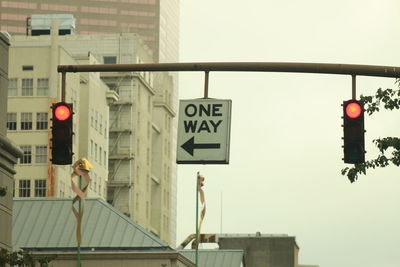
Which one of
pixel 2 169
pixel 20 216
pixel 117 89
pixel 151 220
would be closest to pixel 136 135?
pixel 117 89

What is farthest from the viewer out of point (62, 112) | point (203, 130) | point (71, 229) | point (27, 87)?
point (27, 87)

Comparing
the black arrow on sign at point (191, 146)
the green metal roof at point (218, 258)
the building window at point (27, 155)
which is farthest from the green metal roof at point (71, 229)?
the black arrow on sign at point (191, 146)

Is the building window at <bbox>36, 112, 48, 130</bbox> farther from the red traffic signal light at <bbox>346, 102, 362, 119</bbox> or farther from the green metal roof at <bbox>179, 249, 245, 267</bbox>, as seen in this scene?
the red traffic signal light at <bbox>346, 102, 362, 119</bbox>

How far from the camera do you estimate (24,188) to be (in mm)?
121688

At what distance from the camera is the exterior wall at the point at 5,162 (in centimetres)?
4481

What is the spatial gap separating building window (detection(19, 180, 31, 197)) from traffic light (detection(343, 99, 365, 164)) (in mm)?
99664

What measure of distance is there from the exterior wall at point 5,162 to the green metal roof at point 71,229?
35.4 meters

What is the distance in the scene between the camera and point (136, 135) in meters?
154

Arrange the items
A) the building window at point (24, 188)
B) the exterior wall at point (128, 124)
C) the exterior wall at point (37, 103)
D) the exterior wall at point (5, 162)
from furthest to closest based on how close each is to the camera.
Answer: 1. the exterior wall at point (128, 124)
2. the building window at point (24, 188)
3. the exterior wall at point (37, 103)
4. the exterior wall at point (5, 162)

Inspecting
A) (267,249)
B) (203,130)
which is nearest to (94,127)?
(267,249)

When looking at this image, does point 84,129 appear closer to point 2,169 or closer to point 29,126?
point 29,126

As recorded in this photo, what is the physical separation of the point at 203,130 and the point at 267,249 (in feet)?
482

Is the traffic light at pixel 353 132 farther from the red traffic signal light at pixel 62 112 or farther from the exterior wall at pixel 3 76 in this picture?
the exterior wall at pixel 3 76

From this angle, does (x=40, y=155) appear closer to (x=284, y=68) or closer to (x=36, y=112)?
(x=36, y=112)
